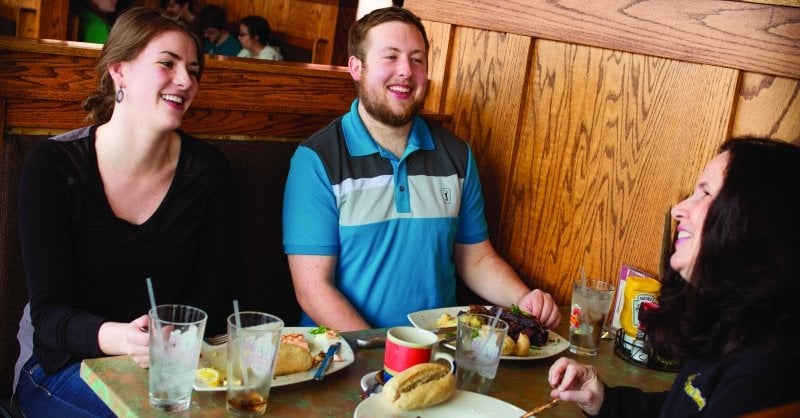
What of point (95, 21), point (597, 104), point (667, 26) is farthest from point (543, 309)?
point (95, 21)

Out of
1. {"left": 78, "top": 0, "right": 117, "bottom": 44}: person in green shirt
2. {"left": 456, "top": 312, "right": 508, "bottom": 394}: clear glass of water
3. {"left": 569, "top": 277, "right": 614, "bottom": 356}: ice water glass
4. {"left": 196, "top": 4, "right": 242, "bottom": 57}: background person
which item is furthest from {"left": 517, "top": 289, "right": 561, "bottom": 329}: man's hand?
{"left": 196, "top": 4, "right": 242, "bottom": 57}: background person

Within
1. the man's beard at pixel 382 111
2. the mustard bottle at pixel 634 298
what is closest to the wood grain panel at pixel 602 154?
the mustard bottle at pixel 634 298

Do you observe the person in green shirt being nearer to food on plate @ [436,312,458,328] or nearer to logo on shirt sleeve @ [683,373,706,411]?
food on plate @ [436,312,458,328]

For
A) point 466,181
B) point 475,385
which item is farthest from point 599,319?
point 466,181

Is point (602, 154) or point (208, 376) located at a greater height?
point (602, 154)

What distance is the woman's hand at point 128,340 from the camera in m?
1.52

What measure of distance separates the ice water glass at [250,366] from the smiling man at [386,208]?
2.74ft

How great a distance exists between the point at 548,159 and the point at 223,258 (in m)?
1.10

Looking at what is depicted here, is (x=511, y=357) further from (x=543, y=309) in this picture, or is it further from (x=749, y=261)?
(x=749, y=261)

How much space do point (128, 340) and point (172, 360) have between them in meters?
0.21

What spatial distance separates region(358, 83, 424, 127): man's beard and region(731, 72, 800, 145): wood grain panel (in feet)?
2.89

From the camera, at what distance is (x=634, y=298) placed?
2.02 meters

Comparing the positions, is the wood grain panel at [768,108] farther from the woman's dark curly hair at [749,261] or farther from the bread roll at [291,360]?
the bread roll at [291,360]

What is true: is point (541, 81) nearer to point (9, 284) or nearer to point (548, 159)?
point (548, 159)
